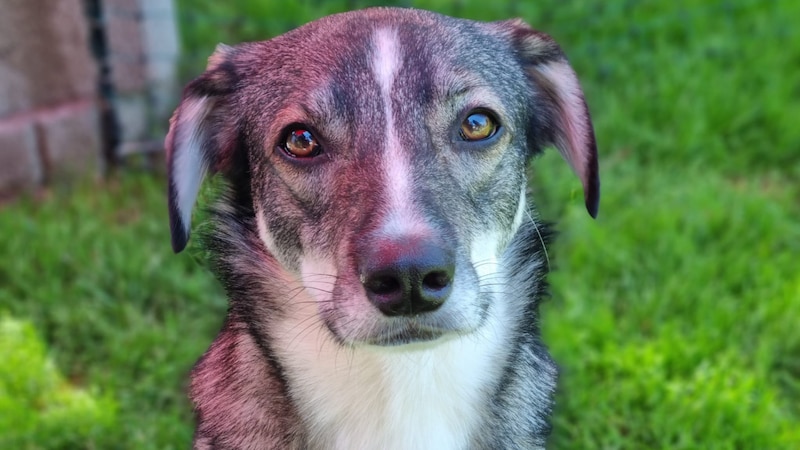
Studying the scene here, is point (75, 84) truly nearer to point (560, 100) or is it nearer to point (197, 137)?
point (197, 137)

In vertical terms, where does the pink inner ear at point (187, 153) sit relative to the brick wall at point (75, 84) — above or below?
above

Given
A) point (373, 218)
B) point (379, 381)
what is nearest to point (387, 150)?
point (373, 218)

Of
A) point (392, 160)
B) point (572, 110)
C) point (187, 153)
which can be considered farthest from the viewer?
point (572, 110)

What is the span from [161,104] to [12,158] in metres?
0.96

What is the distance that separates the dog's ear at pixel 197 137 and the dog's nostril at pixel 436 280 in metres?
0.93

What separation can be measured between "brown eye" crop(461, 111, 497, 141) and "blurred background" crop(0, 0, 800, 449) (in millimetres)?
561

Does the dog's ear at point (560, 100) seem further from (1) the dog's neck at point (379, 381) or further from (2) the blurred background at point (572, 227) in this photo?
(1) the dog's neck at point (379, 381)

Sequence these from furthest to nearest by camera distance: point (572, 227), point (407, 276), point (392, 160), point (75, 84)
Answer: point (75, 84)
point (572, 227)
point (392, 160)
point (407, 276)

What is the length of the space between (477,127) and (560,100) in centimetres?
45

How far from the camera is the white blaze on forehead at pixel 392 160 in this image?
86.4 inches

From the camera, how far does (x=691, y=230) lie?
Answer: 15.4 feet

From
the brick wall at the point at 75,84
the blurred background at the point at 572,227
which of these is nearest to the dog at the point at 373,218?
the blurred background at the point at 572,227

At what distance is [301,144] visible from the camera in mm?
2566

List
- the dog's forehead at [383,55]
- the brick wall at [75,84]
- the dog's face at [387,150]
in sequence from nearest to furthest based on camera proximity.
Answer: the dog's face at [387,150] → the dog's forehead at [383,55] → the brick wall at [75,84]
